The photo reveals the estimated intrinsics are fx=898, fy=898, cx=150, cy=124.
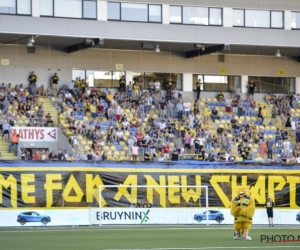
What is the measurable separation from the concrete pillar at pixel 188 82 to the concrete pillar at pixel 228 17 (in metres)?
4.94

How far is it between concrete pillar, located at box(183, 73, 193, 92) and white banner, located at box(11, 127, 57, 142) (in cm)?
1275

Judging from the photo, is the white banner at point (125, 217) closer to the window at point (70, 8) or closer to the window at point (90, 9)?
the window at point (70, 8)

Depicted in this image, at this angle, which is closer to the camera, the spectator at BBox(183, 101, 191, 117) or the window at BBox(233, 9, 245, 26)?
the spectator at BBox(183, 101, 191, 117)

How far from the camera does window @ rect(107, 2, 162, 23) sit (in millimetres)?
52875

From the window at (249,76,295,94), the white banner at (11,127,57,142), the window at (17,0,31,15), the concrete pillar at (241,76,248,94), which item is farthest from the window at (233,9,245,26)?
the white banner at (11,127,57,142)

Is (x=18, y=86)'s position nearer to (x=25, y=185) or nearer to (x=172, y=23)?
(x=172, y=23)

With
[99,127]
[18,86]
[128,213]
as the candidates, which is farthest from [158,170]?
[18,86]

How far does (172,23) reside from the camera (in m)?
54.2

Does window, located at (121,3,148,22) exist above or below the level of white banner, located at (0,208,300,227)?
above

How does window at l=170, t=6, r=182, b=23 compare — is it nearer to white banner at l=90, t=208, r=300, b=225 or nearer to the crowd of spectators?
the crowd of spectators

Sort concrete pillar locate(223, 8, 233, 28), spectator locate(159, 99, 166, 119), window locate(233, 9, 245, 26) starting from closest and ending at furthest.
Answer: spectator locate(159, 99, 166, 119) < concrete pillar locate(223, 8, 233, 28) < window locate(233, 9, 245, 26)

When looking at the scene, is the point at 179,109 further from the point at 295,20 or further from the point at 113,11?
the point at 295,20

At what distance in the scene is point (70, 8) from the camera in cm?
5153

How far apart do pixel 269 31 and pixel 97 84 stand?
Answer: 37.3ft
